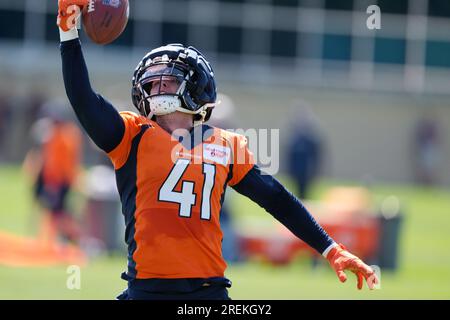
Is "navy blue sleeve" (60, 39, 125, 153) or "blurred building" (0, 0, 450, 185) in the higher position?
"blurred building" (0, 0, 450, 185)

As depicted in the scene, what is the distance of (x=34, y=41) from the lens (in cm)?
2809

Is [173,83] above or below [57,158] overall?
below

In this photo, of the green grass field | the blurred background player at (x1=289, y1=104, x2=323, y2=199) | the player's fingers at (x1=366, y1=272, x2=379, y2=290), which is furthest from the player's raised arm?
the blurred background player at (x1=289, y1=104, x2=323, y2=199)

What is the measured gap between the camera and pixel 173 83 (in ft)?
15.7

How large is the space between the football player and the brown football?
17 centimetres

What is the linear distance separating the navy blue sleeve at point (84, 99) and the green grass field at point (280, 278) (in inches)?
196

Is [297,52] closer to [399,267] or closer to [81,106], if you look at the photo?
[399,267]

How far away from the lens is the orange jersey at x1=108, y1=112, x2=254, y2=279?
15.1 ft

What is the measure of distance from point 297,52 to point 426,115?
164 inches

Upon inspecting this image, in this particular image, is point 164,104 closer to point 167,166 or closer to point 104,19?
point 167,166

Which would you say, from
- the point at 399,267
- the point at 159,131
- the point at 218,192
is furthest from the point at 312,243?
the point at 399,267

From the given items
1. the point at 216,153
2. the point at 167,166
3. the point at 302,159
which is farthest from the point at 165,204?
the point at 302,159

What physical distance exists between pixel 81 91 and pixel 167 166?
0.54 meters

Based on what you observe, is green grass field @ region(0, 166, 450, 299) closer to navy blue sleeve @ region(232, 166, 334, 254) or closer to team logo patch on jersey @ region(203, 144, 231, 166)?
navy blue sleeve @ region(232, 166, 334, 254)
